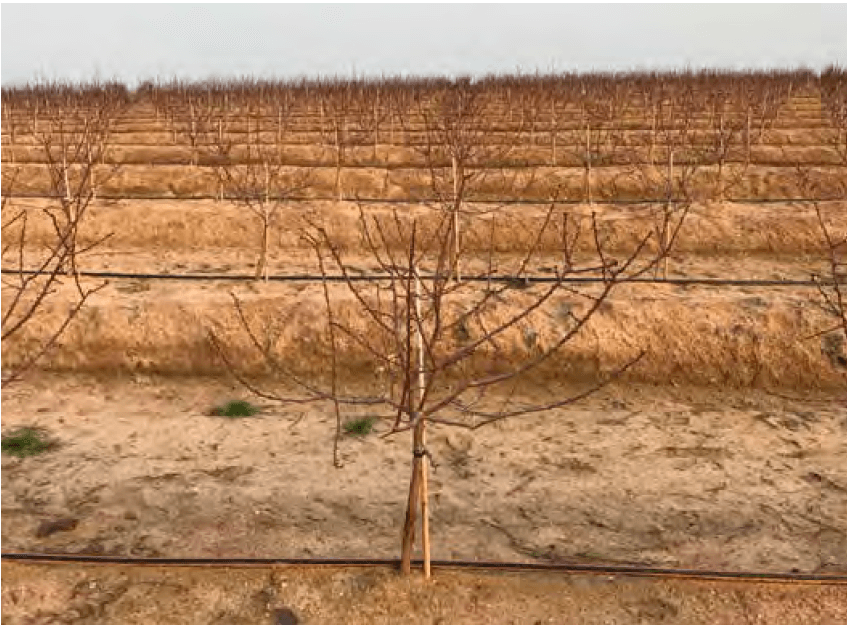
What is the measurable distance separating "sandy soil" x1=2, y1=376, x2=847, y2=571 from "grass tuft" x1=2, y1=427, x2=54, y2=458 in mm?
81

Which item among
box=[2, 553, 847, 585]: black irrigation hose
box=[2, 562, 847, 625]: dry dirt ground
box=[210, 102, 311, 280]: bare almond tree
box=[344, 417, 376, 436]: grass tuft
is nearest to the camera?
box=[2, 562, 847, 625]: dry dirt ground

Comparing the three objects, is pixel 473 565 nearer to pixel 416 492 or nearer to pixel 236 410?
pixel 416 492

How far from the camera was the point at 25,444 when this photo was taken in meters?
5.60

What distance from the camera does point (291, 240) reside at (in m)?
10.3

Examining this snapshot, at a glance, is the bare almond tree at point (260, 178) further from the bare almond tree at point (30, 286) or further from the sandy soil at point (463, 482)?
the sandy soil at point (463, 482)

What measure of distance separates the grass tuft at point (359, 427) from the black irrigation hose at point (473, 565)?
1.87 metres

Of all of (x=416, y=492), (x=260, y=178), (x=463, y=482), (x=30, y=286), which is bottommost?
(x=463, y=482)

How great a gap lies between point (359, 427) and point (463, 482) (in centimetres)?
110

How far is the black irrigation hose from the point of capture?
12.5 feet

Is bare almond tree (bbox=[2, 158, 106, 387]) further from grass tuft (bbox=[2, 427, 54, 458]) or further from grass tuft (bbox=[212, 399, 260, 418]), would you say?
grass tuft (bbox=[212, 399, 260, 418])

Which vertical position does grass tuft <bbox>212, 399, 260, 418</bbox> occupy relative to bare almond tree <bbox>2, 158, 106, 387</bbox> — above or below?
below

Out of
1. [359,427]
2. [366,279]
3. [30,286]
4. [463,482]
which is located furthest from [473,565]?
[30,286]

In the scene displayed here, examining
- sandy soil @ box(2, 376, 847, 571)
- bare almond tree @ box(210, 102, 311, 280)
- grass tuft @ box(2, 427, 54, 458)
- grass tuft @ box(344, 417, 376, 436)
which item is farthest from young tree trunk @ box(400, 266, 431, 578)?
bare almond tree @ box(210, 102, 311, 280)

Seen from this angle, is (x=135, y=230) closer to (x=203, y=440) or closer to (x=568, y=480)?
(x=203, y=440)
